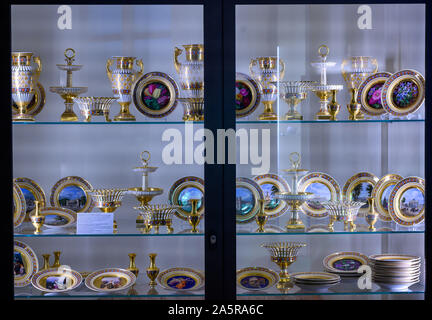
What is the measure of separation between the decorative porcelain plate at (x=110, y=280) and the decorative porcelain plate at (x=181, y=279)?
14 centimetres

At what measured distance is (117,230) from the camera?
2246 millimetres

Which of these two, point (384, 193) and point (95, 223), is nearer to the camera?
point (95, 223)

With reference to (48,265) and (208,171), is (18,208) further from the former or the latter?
(208,171)

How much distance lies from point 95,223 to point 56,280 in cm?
30

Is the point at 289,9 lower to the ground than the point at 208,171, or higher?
higher

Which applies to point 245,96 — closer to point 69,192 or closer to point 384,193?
point 384,193

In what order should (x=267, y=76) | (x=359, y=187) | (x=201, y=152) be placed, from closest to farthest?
(x=201, y=152) → (x=267, y=76) → (x=359, y=187)

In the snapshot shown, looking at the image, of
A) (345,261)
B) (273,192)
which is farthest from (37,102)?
(345,261)

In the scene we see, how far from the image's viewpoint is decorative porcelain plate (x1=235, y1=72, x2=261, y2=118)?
2.25 metres

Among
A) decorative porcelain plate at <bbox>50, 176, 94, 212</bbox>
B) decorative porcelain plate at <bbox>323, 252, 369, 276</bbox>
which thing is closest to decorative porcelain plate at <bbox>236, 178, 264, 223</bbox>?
decorative porcelain plate at <bbox>323, 252, 369, 276</bbox>

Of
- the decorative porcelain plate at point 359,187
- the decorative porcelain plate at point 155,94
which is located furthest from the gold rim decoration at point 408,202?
the decorative porcelain plate at point 155,94

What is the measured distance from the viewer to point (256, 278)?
225 cm
